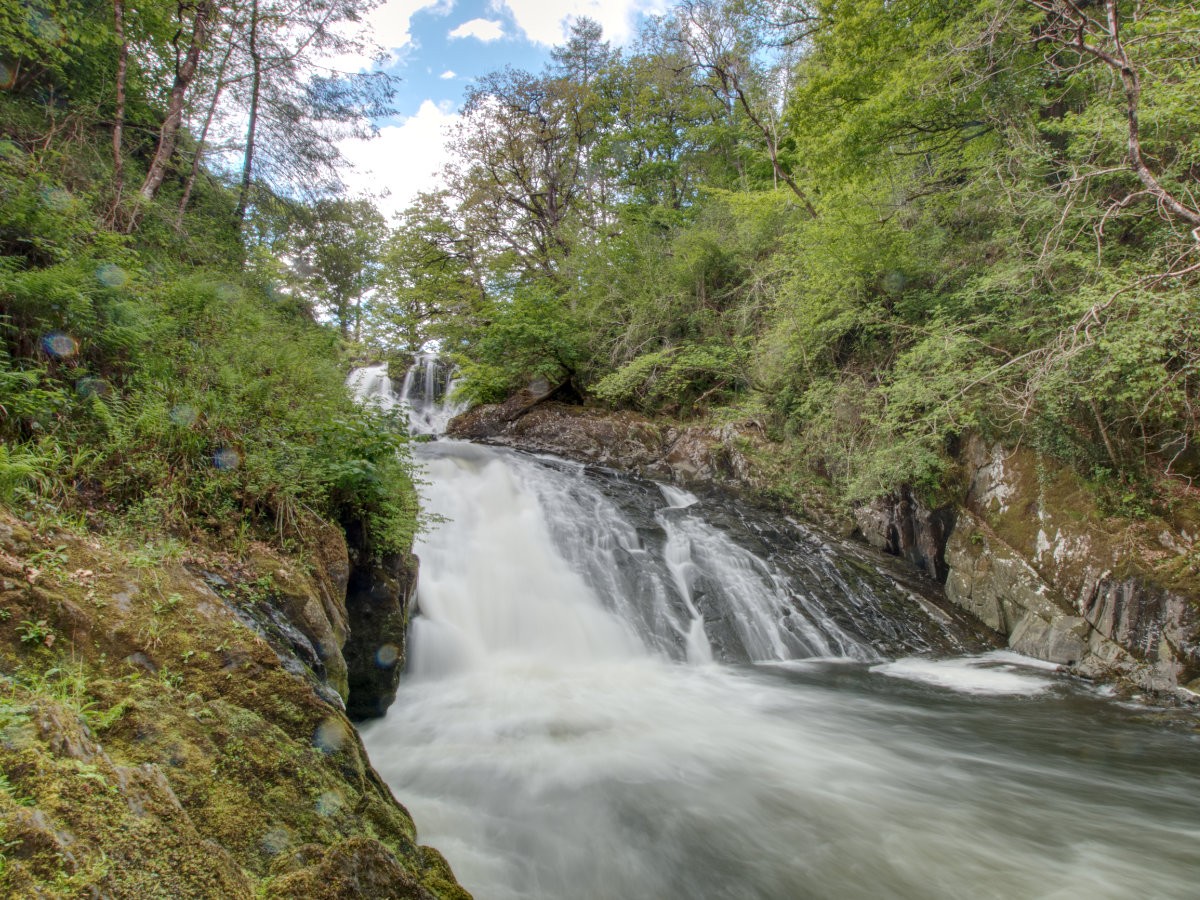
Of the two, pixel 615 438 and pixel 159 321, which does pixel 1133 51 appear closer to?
pixel 615 438

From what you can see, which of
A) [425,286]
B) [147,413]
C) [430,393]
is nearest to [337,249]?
[425,286]

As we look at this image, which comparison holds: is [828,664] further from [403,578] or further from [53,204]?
[53,204]

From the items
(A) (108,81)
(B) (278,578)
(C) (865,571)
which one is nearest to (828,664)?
(C) (865,571)

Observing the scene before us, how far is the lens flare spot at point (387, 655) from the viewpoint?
5.07m

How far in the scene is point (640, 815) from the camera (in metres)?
3.81

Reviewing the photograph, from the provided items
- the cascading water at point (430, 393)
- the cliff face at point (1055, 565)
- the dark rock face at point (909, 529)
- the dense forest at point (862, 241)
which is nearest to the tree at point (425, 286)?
the dense forest at point (862, 241)

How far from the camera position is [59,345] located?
3.99 meters

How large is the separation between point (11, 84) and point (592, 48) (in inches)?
649

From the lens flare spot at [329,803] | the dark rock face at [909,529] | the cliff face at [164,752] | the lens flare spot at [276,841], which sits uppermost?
the dark rock face at [909,529]

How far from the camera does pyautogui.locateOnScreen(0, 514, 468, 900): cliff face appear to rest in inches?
48.7

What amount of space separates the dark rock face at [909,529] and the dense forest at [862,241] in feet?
1.33

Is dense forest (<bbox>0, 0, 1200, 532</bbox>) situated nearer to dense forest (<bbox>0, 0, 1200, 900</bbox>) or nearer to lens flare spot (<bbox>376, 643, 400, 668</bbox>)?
dense forest (<bbox>0, 0, 1200, 900</bbox>)

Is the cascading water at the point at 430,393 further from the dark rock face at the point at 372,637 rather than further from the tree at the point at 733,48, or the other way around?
the dark rock face at the point at 372,637

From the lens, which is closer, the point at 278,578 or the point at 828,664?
the point at 278,578
